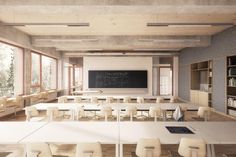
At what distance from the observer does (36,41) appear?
35.1 ft

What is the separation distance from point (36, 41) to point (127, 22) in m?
4.69

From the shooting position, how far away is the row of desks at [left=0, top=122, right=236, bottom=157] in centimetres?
306

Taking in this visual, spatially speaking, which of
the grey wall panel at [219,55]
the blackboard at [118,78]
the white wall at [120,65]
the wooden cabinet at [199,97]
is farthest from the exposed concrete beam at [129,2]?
the white wall at [120,65]

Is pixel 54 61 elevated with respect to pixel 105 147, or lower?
elevated

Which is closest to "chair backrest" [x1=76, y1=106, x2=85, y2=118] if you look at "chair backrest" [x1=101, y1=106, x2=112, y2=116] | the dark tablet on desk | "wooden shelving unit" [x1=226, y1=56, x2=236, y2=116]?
"chair backrest" [x1=101, y1=106, x2=112, y2=116]

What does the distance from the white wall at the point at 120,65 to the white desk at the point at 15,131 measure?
39.4 feet

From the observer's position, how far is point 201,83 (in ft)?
42.6

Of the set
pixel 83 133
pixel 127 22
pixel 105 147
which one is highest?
pixel 127 22

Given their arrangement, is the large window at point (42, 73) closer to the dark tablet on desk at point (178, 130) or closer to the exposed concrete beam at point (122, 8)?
the exposed concrete beam at point (122, 8)

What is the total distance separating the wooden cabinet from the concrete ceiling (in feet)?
7.89

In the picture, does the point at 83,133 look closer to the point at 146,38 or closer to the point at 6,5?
the point at 6,5

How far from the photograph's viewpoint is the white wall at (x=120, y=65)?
1602 cm

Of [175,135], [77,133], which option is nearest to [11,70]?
[77,133]

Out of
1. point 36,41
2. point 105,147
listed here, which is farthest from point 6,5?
point 36,41
